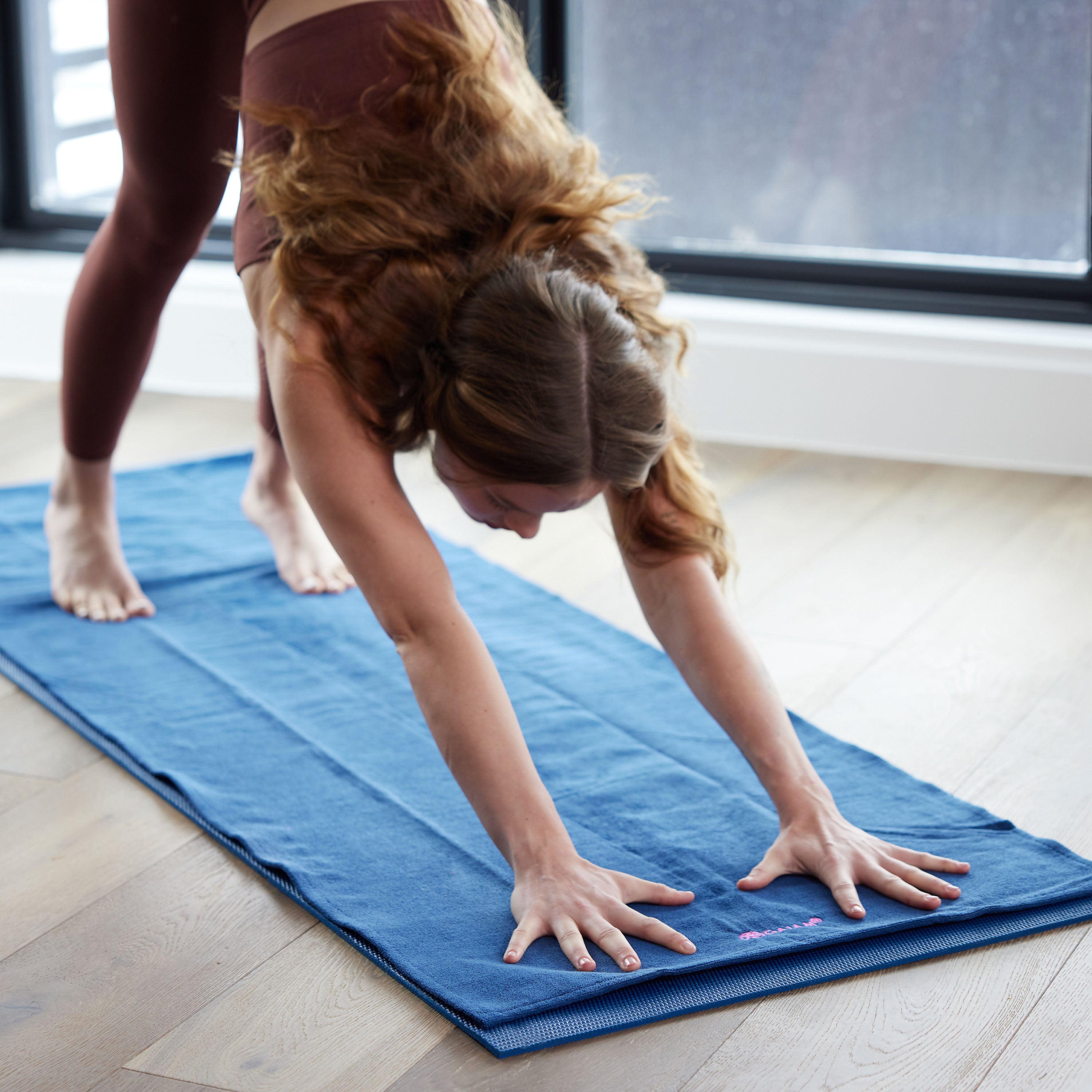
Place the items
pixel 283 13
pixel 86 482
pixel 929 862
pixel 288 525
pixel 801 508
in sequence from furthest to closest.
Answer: pixel 801 508 < pixel 288 525 < pixel 86 482 < pixel 283 13 < pixel 929 862

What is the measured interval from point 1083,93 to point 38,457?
1.98 meters

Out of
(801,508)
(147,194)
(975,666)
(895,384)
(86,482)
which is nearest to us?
(147,194)

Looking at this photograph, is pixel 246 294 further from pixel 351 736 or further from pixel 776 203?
pixel 776 203

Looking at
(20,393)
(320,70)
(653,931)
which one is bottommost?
(20,393)

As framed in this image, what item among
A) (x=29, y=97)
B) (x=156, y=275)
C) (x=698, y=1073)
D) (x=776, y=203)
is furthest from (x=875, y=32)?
(x=698, y=1073)

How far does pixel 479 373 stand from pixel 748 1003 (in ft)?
1.74

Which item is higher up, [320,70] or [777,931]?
[320,70]

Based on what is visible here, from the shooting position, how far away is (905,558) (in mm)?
2037

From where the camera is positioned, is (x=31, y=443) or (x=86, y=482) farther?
(x=31, y=443)

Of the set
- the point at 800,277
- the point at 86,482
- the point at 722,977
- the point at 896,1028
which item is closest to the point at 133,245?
the point at 86,482

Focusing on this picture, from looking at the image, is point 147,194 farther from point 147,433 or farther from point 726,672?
point 147,433

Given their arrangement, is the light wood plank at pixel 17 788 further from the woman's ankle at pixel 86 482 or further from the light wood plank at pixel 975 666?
the light wood plank at pixel 975 666

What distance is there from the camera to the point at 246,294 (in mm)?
1295

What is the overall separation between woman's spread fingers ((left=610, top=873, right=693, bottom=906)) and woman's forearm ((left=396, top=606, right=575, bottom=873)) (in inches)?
2.6
